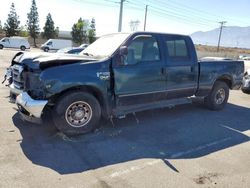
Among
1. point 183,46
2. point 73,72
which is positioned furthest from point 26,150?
point 183,46

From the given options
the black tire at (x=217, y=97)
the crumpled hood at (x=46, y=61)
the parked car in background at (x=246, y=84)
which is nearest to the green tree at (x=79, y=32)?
the parked car in background at (x=246, y=84)

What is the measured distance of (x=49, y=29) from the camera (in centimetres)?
6725

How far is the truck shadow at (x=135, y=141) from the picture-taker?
4.24 metres

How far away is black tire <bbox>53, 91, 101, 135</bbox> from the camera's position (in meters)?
4.89

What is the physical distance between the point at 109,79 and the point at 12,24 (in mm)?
64765

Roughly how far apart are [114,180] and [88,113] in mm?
1824

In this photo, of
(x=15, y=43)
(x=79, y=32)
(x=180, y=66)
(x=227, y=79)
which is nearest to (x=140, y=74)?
(x=180, y=66)

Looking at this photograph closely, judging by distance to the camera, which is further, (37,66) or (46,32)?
(46,32)

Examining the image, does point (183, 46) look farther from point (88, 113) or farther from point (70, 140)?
point (70, 140)

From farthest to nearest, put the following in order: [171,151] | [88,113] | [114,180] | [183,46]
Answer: [183,46] < [88,113] < [171,151] < [114,180]

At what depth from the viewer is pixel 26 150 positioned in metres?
4.44

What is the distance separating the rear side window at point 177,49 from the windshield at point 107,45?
111 cm

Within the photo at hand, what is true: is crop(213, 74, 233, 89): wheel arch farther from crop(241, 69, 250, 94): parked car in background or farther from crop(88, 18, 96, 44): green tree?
crop(88, 18, 96, 44): green tree

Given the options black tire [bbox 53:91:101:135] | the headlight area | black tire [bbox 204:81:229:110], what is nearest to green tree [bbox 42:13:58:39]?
black tire [bbox 204:81:229:110]
